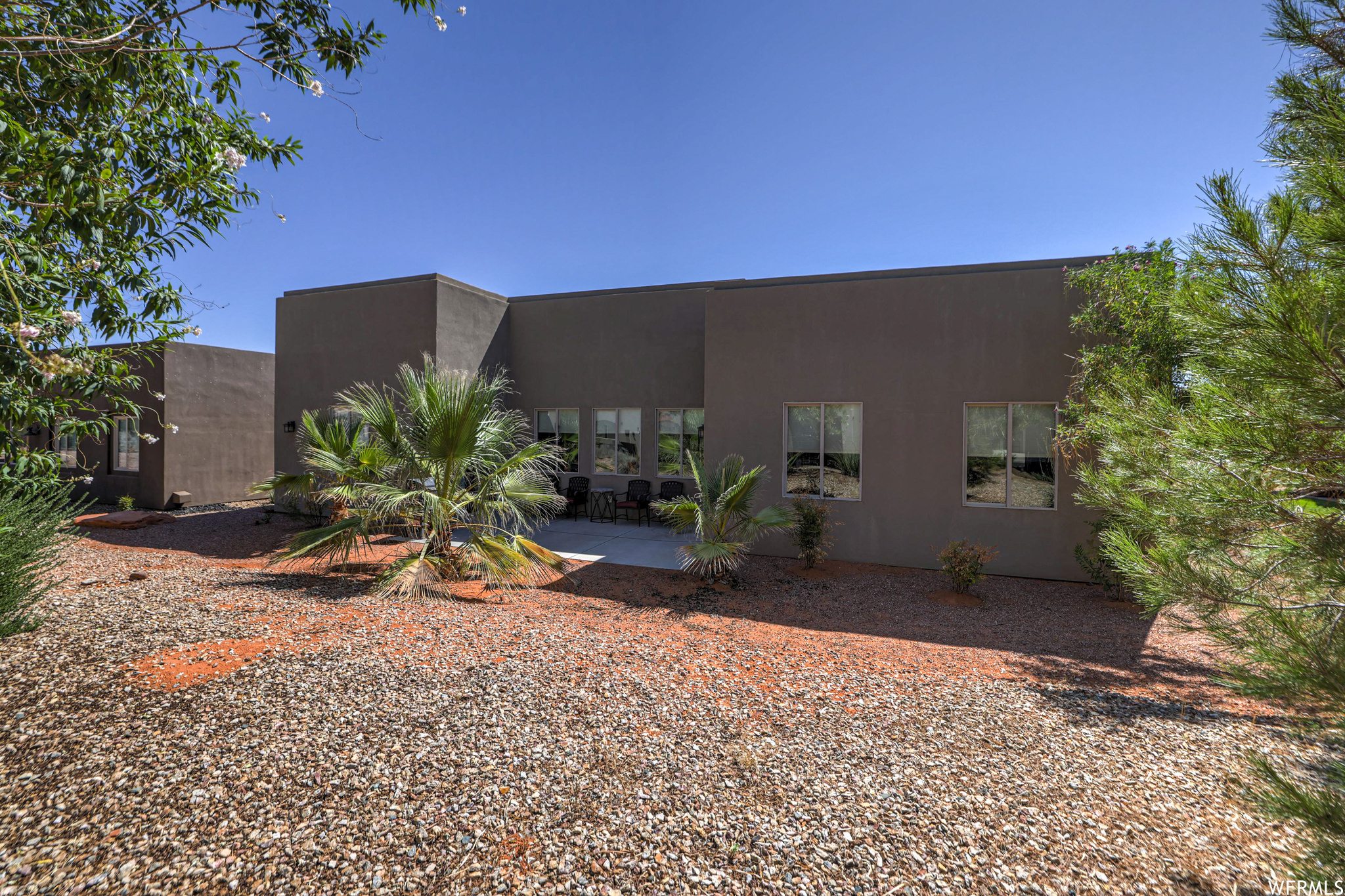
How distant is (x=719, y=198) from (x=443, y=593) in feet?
27.6

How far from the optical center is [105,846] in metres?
2.01

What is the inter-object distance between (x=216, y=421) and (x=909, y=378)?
16198 mm

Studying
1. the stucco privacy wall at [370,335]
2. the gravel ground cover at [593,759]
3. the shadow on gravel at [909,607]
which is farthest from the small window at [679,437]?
the gravel ground cover at [593,759]

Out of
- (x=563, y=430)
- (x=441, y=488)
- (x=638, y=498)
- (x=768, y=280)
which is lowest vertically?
(x=638, y=498)

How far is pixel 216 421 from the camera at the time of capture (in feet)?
44.9

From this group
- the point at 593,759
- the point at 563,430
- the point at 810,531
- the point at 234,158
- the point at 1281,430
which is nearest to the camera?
the point at 1281,430

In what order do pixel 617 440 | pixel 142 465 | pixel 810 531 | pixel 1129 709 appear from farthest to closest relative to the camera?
pixel 142 465 < pixel 617 440 < pixel 810 531 < pixel 1129 709

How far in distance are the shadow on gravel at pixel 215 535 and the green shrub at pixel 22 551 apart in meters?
3.91

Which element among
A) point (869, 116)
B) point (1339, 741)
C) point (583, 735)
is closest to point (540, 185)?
point (869, 116)

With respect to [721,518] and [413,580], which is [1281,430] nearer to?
[721,518]

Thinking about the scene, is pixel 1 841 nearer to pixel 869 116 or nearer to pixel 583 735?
pixel 583 735

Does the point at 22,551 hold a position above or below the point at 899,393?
below

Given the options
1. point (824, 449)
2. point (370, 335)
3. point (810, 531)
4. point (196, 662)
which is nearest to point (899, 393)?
point (824, 449)

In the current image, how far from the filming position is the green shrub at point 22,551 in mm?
3580
